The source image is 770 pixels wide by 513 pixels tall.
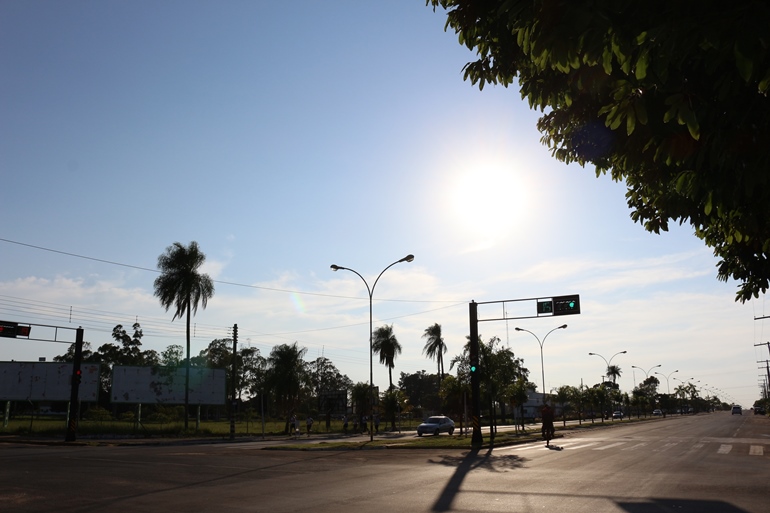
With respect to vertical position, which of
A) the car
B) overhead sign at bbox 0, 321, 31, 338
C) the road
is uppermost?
overhead sign at bbox 0, 321, 31, 338

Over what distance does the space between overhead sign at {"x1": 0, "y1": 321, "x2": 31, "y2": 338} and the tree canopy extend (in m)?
35.7

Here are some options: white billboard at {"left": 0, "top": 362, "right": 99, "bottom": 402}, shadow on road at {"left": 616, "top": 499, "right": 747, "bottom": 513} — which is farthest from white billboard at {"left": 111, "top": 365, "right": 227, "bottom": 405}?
shadow on road at {"left": 616, "top": 499, "right": 747, "bottom": 513}

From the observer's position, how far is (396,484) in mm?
13836

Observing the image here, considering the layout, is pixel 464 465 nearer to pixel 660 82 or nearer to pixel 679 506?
pixel 679 506

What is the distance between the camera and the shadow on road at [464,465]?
37.0 ft

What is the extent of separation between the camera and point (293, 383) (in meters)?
59.4

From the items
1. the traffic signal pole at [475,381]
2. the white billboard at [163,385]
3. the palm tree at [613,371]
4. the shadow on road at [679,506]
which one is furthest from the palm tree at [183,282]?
the palm tree at [613,371]

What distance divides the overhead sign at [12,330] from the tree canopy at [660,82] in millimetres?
35696

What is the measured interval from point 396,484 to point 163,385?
44523 mm

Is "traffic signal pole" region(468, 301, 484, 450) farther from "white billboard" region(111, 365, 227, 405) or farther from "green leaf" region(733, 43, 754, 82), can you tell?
"white billboard" region(111, 365, 227, 405)

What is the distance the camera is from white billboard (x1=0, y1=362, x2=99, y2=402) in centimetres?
4984

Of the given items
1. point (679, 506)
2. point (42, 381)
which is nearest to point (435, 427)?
point (42, 381)

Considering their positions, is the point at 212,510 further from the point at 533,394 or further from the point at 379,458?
the point at 533,394

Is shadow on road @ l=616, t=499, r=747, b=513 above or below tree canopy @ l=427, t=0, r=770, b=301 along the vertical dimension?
below
